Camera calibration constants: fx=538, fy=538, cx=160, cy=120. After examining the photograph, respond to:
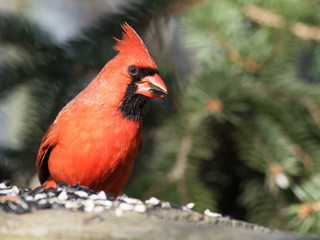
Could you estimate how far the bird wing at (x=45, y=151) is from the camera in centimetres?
232

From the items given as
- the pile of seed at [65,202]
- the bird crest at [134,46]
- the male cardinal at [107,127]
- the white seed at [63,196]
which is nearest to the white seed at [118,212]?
the pile of seed at [65,202]

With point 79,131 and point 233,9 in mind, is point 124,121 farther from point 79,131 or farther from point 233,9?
point 233,9

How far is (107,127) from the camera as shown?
2.23 m

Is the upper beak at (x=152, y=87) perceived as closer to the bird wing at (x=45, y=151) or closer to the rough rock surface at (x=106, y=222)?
the bird wing at (x=45, y=151)

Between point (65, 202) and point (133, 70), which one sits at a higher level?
point (133, 70)

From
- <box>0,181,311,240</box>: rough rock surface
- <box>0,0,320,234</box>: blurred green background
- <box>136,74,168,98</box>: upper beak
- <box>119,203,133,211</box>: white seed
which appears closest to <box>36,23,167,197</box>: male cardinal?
<box>136,74,168,98</box>: upper beak

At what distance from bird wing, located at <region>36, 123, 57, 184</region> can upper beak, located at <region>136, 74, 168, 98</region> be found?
16.1 inches

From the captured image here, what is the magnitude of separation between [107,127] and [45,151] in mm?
333

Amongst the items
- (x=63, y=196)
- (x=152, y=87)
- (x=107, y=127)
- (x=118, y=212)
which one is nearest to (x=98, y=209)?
(x=118, y=212)

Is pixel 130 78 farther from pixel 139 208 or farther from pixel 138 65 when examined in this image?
pixel 139 208

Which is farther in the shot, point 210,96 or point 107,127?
point 210,96

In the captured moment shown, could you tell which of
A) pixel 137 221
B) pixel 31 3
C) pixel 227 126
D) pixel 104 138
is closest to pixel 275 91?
pixel 227 126

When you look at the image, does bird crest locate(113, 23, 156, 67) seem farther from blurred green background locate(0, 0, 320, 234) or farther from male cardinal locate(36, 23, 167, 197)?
blurred green background locate(0, 0, 320, 234)

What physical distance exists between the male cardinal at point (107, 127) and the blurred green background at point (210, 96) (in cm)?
21
